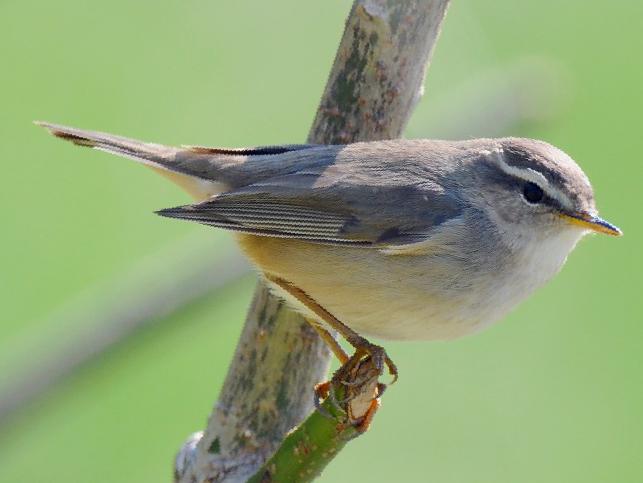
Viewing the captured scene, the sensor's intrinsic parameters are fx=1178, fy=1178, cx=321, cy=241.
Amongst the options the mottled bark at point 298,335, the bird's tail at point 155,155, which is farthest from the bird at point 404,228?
the bird's tail at point 155,155

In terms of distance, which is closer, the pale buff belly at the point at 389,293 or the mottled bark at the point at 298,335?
the pale buff belly at the point at 389,293

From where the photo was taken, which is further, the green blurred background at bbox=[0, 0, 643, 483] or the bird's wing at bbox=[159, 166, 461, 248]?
the green blurred background at bbox=[0, 0, 643, 483]

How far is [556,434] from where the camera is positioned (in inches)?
323

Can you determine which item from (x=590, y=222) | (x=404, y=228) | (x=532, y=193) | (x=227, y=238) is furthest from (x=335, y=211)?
(x=227, y=238)

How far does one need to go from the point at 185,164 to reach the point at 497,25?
5538mm

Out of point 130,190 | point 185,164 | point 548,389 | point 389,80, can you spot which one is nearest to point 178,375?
point 130,190

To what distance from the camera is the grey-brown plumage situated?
4.91m

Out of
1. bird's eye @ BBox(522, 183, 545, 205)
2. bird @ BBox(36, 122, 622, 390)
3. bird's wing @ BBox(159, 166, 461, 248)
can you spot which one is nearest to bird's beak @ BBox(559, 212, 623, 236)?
bird @ BBox(36, 122, 622, 390)

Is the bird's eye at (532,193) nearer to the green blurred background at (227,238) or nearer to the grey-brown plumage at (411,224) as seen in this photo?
the grey-brown plumage at (411,224)

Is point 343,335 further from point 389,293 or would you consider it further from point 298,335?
point 389,293

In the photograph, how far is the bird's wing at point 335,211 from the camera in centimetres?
507

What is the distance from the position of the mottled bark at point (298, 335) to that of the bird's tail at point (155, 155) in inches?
23.0

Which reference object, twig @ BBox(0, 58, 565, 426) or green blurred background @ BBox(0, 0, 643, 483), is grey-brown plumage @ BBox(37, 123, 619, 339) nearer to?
twig @ BBox(0, 58, 565, 426)

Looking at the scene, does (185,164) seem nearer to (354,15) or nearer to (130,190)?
(354,15)
